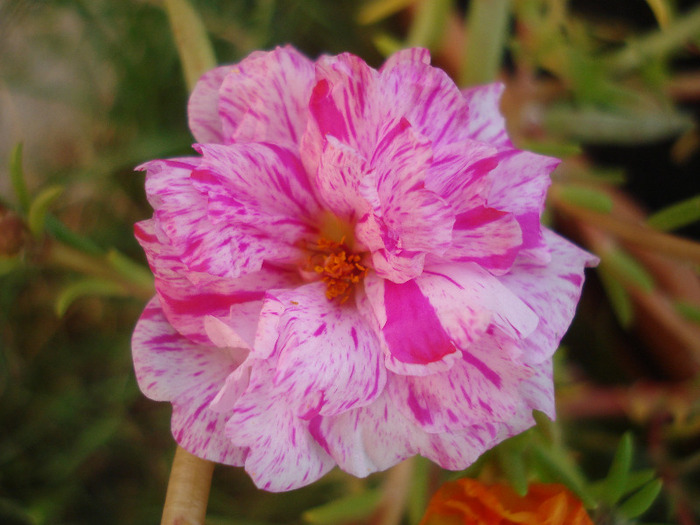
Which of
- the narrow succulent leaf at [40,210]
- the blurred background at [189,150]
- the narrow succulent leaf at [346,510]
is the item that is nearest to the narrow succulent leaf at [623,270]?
the blurred background at [189,150]

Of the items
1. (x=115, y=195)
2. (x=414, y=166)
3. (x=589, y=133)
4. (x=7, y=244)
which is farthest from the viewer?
(x=115, y=195)

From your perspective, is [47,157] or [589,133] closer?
[589,133]

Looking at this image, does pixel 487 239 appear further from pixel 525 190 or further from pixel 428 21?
pixel 428 21

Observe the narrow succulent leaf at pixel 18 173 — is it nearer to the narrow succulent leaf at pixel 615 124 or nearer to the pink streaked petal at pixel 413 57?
the pink streaked petal at pixel 413 57

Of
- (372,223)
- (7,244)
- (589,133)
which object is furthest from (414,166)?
(589,133)

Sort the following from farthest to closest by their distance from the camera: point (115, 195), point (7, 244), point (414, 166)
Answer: point (115, 195) < point (7, 244) < point (414, 166)

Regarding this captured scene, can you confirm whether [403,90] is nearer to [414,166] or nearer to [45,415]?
[414,166]

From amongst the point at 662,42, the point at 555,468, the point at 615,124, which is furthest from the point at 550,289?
the point at 662,42
